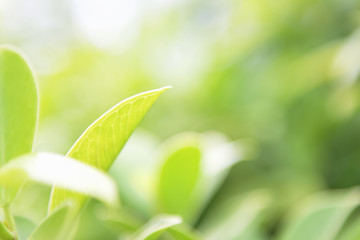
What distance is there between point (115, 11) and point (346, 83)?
1.08 meters

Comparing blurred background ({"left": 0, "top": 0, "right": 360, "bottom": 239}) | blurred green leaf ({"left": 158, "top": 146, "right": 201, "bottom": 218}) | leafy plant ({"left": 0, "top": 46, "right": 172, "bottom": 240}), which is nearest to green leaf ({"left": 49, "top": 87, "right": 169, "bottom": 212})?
leafy plant ({"left": 0, "top": 46, "right": 172, "bottom": 240})

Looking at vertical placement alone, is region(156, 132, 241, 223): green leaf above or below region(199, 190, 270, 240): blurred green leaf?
above

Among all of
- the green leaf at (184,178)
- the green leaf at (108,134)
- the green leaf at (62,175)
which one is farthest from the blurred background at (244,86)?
the green leaf at (62,175)

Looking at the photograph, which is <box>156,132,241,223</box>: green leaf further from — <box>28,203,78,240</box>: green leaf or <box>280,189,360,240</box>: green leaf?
<box>28,203,78,240</box>: green leaf

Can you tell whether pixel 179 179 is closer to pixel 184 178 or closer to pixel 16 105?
pixel 184 178

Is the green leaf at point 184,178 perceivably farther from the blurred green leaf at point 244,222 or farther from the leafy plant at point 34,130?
the leafy plant at point 34,130

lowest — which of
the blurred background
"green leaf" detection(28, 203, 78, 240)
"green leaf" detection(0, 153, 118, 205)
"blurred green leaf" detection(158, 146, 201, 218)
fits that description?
"green leaf" detection(28, 203, 78, 240)

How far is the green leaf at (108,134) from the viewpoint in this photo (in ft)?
1.19

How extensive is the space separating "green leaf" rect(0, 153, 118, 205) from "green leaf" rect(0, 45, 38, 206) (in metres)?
0.10

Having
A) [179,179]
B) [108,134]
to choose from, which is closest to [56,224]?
[108,134]

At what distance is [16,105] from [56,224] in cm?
12

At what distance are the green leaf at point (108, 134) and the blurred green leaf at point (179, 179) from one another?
0.77 feet

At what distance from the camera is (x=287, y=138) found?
952mm

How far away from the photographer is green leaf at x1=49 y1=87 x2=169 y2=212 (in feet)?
1.19
